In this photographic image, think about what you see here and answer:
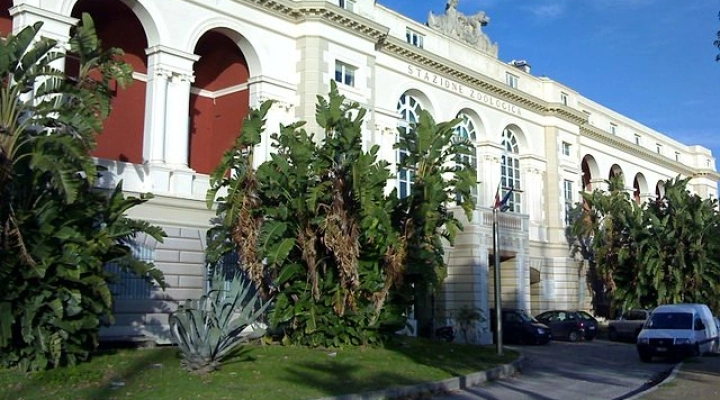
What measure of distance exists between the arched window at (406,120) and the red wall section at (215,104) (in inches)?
304

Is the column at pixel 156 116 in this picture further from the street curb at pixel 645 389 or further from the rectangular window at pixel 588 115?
the rectangular window at pixel 588 115

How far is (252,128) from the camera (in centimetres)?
2162

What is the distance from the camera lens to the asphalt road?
53.3ft

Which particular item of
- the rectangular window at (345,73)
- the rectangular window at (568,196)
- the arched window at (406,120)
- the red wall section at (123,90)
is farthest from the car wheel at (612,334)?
the red wall section at (123,90)

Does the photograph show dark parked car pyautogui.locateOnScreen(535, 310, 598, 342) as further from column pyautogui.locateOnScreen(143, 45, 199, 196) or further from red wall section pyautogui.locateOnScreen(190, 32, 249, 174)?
column pyautogui.locateOnScreen(143, 45, 199, 196)

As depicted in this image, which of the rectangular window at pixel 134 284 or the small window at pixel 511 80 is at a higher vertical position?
the small window at pixel 511 80

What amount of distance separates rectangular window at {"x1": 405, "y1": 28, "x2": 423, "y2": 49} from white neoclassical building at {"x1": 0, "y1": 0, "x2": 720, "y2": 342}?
8cm

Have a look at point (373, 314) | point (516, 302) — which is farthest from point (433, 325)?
point (373, 314)

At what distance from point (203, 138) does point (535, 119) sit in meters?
20.8

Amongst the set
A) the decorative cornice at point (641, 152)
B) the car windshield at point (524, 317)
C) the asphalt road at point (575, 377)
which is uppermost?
the decorative cornice at point (641, 152)

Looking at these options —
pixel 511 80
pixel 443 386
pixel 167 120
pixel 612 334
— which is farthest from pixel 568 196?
pixel 443 386

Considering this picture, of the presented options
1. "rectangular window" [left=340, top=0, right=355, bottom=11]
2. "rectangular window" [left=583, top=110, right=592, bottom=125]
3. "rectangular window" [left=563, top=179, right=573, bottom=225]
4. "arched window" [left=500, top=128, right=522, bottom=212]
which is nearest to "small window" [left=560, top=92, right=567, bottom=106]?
"rectangular window" [left=583, top=110, right=592, bottom=125]

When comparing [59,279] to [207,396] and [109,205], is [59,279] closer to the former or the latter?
[109,205]

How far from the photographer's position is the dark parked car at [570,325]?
116ft
